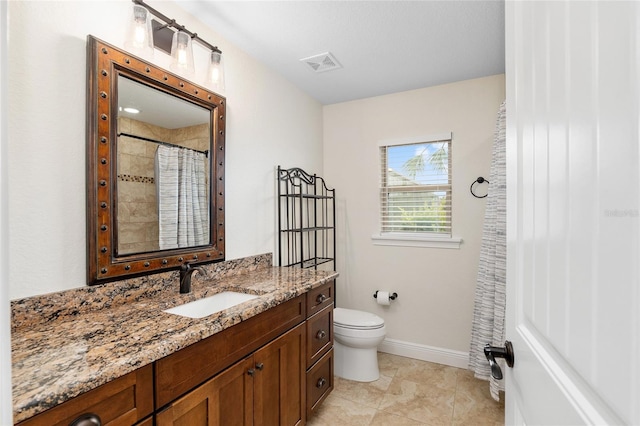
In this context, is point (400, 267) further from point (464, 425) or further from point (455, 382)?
point (464, 425)

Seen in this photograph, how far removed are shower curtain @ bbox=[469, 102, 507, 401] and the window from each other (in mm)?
541

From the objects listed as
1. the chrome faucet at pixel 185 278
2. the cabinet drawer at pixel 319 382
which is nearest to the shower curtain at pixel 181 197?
the chrome faucet at pixel 185 278

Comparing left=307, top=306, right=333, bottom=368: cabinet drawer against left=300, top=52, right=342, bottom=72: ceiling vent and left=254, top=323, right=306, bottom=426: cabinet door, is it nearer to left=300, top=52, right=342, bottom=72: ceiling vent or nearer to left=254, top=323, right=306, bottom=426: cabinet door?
left=254, top=323, right=306, bottom=426: cabinet door

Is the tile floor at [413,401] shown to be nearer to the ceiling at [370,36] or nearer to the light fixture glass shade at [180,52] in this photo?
the light fixture glass shade at [180,52]

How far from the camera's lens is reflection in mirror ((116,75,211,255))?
1.48 m

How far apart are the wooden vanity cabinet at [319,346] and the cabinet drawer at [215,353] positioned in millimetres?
269

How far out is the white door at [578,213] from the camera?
1.18 ft

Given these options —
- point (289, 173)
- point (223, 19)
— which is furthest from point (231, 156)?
point (223, 19)

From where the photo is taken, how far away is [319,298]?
203 centimetres

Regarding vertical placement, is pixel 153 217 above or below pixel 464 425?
above

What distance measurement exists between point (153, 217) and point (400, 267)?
2.21 metres

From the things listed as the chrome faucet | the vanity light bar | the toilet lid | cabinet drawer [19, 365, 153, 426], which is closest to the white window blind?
the toilet lid

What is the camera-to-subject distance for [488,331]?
7.46ft

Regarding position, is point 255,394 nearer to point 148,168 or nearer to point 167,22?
point 148,168
